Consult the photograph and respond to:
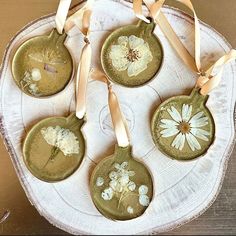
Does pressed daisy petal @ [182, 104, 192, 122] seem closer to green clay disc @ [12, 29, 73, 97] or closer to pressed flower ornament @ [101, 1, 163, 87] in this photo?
pressed flower ornament @ [101, 1, 163, 87]

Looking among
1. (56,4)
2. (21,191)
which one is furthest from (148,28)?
(21,191)

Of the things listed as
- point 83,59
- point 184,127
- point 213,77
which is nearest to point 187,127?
point 184,127

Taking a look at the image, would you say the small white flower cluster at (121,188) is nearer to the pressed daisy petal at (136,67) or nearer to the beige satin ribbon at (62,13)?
the pressed daisy petal at (136,67)

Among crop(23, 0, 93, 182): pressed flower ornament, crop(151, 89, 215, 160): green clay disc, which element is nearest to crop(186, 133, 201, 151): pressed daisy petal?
crop(151, 89, 215, 160): green clay disc

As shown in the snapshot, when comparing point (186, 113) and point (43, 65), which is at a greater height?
point (43, 65)

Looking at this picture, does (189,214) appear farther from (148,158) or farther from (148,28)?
(148,28)

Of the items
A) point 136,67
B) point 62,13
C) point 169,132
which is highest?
point 62,13

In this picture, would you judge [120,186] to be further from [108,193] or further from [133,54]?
[133,54]
